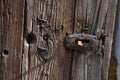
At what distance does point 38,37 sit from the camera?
111cm

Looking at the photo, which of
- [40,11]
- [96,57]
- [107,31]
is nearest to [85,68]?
[96,57]

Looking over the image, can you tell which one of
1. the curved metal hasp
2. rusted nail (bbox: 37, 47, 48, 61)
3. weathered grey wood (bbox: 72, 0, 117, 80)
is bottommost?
rusted nail (bbox: 37, 47, 48, 61)

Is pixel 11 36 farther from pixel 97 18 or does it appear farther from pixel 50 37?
pixel 97 18

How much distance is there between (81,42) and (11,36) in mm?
298

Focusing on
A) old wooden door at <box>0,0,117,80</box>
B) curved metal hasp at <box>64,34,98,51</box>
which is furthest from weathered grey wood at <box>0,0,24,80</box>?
curved metal hasp at <box>64,34,98,51</box>

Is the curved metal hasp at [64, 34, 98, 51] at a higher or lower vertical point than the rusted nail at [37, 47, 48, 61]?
higher

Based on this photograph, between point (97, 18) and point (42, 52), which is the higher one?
point (97, 18)

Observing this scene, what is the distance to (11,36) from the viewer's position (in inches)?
43.7

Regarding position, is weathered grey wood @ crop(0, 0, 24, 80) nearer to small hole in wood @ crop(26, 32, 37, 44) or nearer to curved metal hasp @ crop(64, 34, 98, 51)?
small hole in wood @ crop(26, 32, 37, 44)

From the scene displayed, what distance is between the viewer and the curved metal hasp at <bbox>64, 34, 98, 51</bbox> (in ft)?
3.59

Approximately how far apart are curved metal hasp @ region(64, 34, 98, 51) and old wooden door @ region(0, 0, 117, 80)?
2 cm

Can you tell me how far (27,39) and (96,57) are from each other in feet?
1.01

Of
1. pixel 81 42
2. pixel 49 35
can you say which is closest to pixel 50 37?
pixel 49 35

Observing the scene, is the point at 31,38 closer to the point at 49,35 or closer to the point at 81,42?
the point at 49,35
